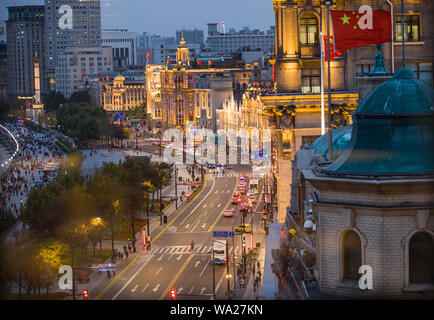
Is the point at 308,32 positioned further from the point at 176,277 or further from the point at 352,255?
the point at 352,255

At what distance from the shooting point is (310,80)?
32.4 metres

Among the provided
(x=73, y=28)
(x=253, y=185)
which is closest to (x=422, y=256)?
(x=253, y=185)

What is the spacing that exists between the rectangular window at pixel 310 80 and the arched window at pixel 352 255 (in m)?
21.6

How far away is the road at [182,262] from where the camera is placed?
30.0m

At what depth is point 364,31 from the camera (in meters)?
18.8

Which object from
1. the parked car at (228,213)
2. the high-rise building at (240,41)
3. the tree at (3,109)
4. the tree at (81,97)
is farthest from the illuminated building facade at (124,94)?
the parked car at (228,213)

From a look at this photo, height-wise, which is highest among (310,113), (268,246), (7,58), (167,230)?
(7,58)

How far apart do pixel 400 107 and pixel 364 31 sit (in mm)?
8136

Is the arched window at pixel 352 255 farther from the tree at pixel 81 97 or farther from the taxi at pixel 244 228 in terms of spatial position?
the tree at pixel 81 97

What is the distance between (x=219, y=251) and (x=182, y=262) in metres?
1.73

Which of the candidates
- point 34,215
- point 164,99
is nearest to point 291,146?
point 34,215

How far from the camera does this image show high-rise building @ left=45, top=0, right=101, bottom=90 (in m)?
106

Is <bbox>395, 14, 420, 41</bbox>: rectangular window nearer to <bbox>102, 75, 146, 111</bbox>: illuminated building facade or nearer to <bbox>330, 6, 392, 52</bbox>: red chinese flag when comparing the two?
<bbox>330, 6, 392, 52</bbox>: red chinese flag
